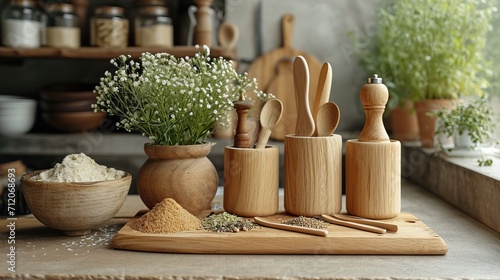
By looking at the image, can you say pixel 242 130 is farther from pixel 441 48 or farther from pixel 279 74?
pixel 279 74

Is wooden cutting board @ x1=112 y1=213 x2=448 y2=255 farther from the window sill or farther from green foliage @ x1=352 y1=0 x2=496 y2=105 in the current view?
green foliage @ x1=352 y1=0 x2=496 y2=105

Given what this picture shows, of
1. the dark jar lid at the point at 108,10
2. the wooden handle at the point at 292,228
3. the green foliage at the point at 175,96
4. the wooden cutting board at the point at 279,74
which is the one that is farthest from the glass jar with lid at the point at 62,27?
the wooden handle at the point at 292,228

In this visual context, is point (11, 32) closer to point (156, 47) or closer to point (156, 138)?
point (156, 47)

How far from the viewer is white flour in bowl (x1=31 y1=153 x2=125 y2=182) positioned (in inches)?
35.8

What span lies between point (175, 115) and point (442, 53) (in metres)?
1.04

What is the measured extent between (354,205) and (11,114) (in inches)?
63.5

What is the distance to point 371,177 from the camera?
975mm

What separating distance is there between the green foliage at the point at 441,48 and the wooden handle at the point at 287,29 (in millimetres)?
499

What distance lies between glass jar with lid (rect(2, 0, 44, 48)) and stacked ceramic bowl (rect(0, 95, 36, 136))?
0.76 feet

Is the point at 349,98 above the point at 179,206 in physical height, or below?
above

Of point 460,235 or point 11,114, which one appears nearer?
point 460,235

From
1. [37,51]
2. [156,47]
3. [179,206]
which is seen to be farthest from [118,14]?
[179,206]

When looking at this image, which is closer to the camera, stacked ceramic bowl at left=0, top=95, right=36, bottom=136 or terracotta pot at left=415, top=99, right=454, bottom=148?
terracotta pot at left=415, top=99, right=454, bottom=148

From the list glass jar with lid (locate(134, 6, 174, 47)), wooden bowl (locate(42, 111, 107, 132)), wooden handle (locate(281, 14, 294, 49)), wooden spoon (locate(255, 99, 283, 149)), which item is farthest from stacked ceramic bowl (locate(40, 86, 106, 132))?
wooden spoon (locate(255, 99, 283, 149))
